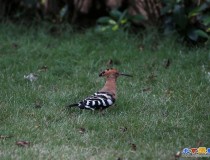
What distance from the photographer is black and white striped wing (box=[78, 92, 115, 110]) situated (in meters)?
6.26

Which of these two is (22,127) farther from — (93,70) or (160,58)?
(160,58)

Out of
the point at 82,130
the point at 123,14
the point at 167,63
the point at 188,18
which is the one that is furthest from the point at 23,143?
the point at 123,14

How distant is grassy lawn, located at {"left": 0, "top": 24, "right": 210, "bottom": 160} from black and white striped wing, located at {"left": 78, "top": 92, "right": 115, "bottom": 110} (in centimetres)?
13

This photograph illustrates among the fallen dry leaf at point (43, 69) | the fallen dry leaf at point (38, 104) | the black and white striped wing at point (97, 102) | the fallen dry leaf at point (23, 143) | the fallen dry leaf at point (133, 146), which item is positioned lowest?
the fallen dry leaf at point (43, 69)

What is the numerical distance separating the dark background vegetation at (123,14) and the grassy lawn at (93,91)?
308 millimetres

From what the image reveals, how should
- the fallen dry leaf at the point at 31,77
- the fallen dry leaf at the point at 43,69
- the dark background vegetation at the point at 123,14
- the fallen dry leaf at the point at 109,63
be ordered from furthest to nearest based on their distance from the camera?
the dark background vegetation at the point at 123,14
the fallen dry leaf at the point at 109,63
the fallen dry leaf at the point at 43,69
the fallen dry leaf at the point at 31,77

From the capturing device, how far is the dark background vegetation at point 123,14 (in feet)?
29.9

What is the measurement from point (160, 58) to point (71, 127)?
3.14m

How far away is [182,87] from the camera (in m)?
7.49

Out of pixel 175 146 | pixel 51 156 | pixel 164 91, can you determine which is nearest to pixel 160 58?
pixel 164 91

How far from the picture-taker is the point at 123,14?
31.9 ft

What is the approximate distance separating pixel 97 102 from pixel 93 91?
1.13 metres

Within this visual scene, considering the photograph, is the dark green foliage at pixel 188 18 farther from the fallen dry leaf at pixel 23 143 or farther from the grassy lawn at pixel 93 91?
the fallen dry leaf at pixel 23 143

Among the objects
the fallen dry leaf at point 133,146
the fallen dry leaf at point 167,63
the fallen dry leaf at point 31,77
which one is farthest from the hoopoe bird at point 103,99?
the fallen dry leaf at point 167,63
